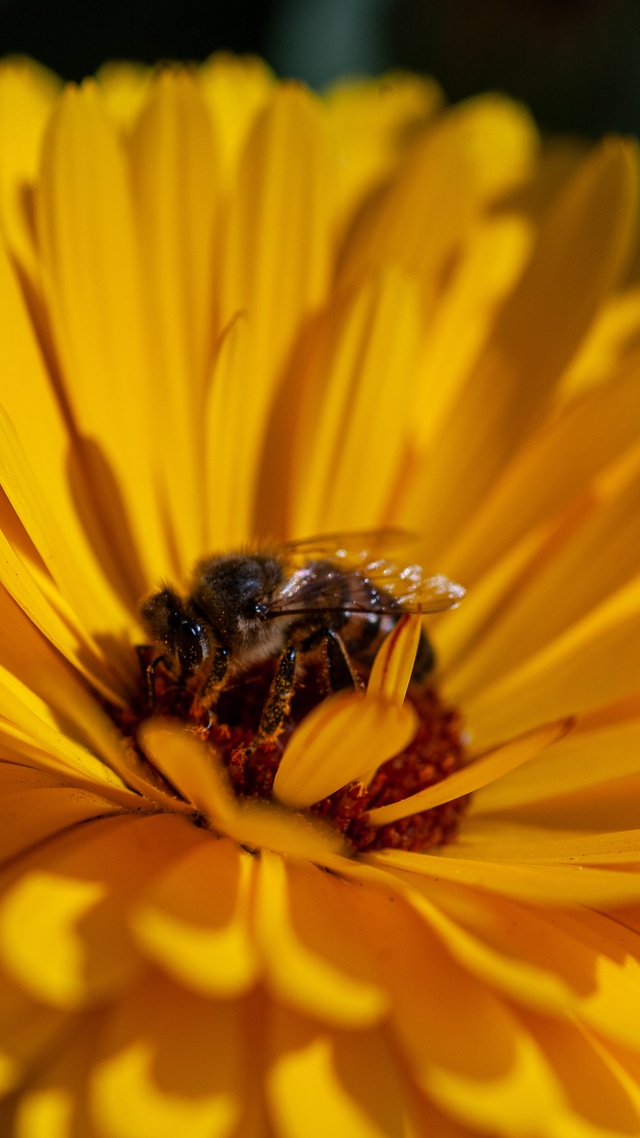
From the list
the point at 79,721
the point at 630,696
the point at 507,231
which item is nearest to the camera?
the point at 79,721

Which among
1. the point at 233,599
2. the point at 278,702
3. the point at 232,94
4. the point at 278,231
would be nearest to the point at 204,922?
the point at 278,702

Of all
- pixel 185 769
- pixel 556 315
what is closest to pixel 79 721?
pixel 185 769

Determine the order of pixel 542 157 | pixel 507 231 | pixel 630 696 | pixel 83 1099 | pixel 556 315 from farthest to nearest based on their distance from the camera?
pixel 542 157 < pixel 507 231 < pixel 556 315 < pixel 630 696 < pixel 83 1099

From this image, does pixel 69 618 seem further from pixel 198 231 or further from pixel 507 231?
pixel 507 231

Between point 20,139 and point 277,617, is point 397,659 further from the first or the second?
point 20,139

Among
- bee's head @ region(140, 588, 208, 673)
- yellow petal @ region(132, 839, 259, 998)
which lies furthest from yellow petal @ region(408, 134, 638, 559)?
yellow petal @ region(132, 839, 259, 998)

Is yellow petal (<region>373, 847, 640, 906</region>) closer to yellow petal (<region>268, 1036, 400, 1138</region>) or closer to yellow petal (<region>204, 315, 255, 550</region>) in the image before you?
yellow petal (<region>268, 1036, 400, 1138</region>)

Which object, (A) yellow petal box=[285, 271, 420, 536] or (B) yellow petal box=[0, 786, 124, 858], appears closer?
(B) yellow petal box=[0, 786, 124, 858]
